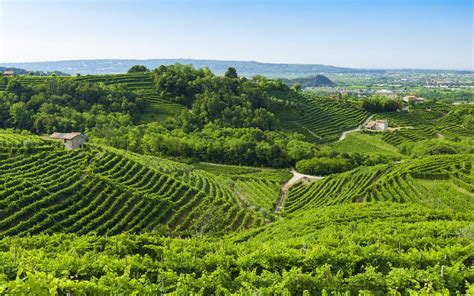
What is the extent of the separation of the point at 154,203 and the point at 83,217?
8.01 m

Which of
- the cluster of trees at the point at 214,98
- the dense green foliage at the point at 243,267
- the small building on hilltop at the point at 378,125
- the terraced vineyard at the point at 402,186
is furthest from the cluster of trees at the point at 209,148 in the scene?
the dense green foliage at the point at 243,267

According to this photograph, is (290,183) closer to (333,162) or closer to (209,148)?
(333,162)

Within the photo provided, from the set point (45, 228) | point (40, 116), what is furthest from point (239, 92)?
point (45, 228)

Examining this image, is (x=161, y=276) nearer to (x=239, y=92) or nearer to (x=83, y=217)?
(x=83, y=217)

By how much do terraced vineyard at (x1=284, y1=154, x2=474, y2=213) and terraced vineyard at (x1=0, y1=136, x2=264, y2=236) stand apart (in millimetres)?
12260

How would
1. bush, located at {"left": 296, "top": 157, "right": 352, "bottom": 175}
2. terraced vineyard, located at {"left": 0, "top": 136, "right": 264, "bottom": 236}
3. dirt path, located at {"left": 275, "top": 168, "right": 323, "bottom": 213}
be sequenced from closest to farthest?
terraced vineyard, located at {"left": 0, "top": 136, "right": 264, "bottom": 236}, dirt path, located at {"left": 275, "top": 168, "right": 323, "bottom": 213}, bush, located at {"left": 296, "top": 157, "right": 352, "bottom": 175}

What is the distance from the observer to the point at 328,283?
1498 centimetres

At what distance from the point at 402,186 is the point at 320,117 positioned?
7230cm

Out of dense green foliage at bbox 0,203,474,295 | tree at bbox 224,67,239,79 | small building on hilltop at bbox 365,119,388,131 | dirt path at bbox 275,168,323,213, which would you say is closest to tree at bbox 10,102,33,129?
dirt path at bbox 275,168,323,213

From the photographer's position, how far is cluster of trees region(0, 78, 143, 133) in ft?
263

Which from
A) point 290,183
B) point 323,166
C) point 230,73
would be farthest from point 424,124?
point 290,183

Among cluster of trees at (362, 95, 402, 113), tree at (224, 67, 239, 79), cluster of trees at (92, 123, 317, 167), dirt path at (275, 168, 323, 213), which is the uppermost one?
tree at (224, 67, 239, 79)

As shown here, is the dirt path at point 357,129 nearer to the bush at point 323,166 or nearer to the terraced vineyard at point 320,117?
the terraced vineyard at point 320,117

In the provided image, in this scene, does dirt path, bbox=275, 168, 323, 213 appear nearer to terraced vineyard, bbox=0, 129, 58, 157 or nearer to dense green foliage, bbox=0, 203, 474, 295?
dense green foliage, bbox=0, 203, 474, 295
